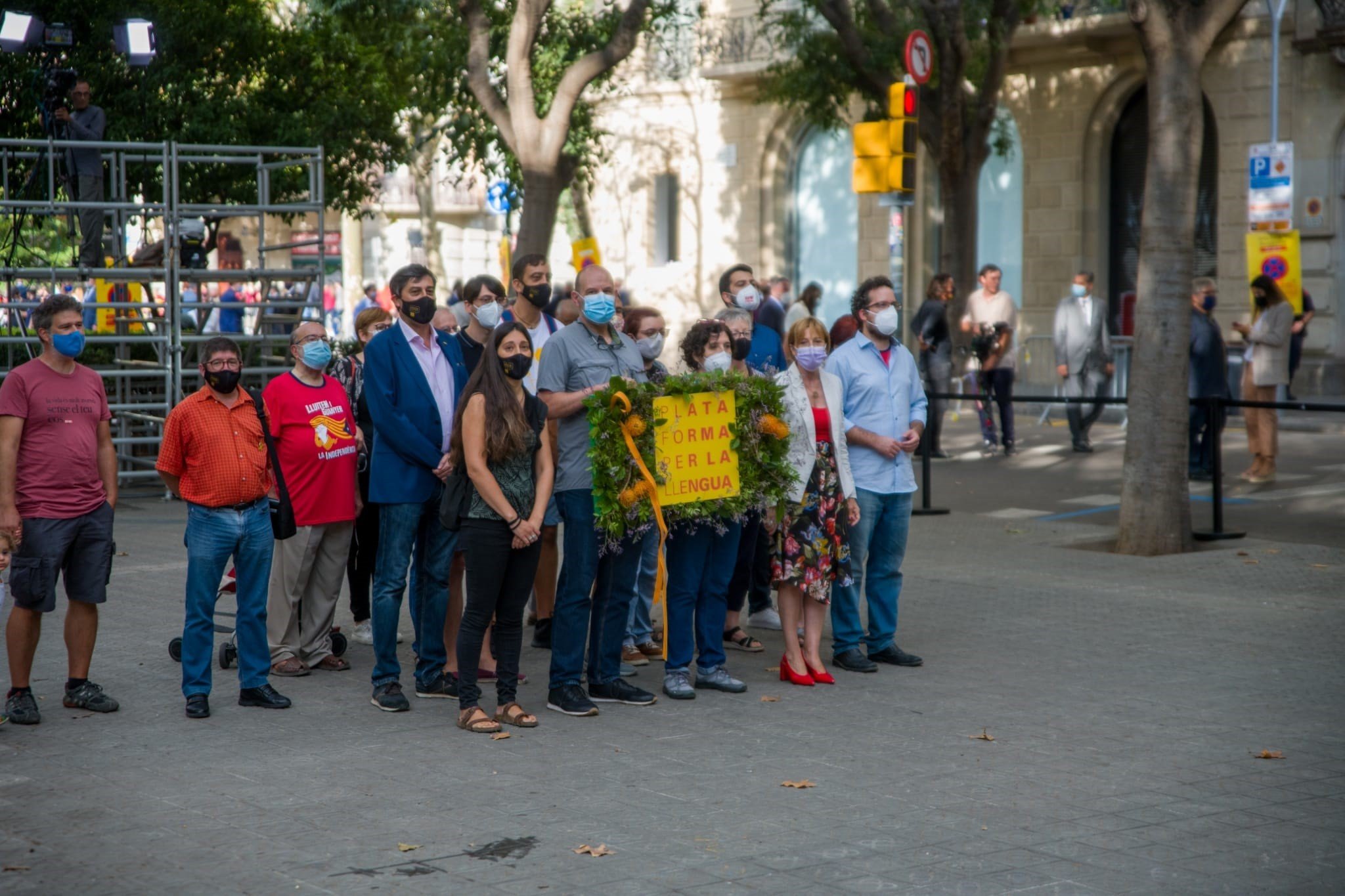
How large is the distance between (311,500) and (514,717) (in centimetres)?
176

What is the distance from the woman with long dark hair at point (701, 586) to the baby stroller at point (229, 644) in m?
1.83

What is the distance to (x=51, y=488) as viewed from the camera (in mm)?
7172

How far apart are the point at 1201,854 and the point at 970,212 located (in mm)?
16626

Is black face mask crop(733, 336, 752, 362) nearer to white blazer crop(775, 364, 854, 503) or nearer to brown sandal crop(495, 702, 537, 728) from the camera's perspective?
white blazer crop(775, 364, 854, 503)

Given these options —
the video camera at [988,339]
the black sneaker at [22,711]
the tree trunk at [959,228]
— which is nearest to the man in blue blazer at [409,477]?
the black sneaker at [22,711]

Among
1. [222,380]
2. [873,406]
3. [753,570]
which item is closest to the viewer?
[222,380]

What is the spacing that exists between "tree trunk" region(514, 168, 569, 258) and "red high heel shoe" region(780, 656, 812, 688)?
33.9 feet

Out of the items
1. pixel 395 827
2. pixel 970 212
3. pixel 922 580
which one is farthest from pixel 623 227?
A: pixel 395 827

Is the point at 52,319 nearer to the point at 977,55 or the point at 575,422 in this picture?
the point at 575,422

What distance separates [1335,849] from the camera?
5445 mm

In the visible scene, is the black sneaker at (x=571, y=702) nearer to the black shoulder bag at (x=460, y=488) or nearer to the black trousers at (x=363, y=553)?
the black shoulder bag at (x=460, y=488)

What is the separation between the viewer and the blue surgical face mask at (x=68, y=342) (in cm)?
717

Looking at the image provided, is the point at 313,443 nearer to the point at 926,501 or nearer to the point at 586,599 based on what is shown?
the point at 586,599

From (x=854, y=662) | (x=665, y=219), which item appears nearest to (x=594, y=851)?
(x=854, y=662)
